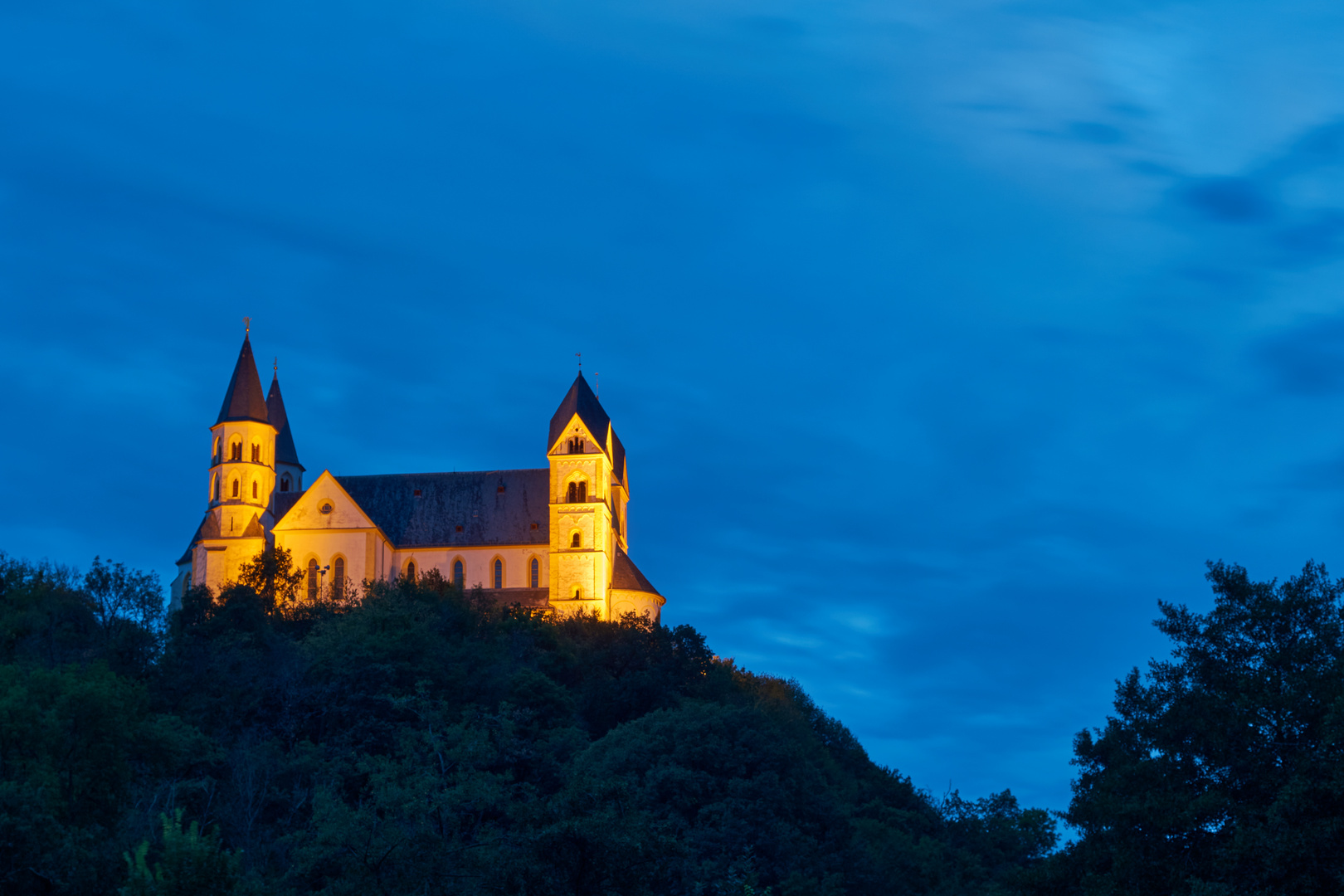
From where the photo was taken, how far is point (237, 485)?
101 metres

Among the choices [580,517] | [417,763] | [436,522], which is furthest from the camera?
[436,522]

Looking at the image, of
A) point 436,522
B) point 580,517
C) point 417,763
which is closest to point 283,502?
point 436,522

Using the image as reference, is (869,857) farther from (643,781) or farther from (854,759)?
(854,759)

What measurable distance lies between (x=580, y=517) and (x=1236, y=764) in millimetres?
66110

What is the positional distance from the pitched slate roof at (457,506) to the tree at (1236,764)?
66262 millimetres

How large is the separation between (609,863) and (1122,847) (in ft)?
38.8

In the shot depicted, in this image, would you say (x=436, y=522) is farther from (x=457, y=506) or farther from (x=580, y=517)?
(x=580, y=517)

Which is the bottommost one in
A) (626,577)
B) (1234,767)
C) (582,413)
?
(1234,767)

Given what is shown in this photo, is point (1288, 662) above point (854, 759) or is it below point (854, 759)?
below

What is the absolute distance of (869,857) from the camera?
222 feet

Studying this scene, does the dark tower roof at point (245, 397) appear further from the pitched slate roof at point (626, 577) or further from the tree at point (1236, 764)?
the tree at point (1236, 764)

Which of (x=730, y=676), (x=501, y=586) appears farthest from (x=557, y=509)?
(x=730, y=676)

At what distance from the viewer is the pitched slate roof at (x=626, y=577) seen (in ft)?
330

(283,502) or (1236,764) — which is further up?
(283,502)
